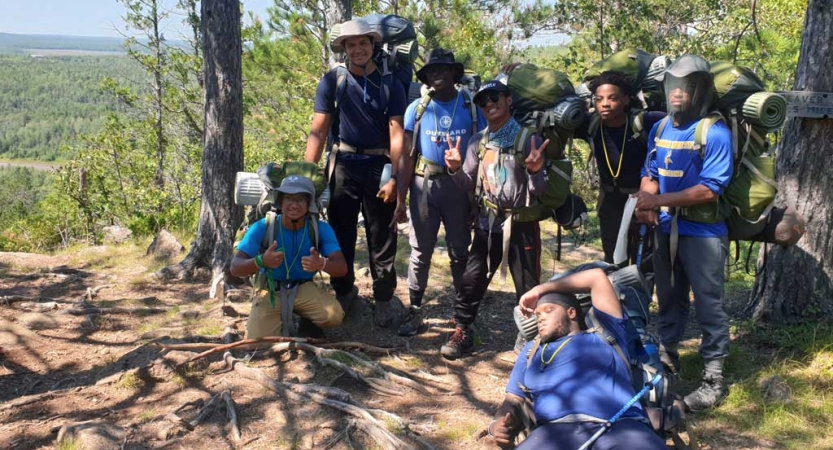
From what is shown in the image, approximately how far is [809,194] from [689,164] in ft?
5.28

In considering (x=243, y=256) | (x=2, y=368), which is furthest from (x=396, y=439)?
(x=2, y=368)

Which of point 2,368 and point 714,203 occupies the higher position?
point 714,203

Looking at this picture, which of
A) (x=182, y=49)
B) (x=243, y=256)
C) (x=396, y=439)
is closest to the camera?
(x=396, y=439)

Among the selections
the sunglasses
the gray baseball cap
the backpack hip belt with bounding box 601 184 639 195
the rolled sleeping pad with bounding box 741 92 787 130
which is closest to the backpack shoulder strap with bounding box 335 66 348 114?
the gray baseball cap

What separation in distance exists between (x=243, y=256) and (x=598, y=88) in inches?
119

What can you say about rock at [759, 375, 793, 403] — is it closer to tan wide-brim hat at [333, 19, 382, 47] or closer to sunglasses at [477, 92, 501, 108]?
sunglasses at [477, 92, 501, 108]

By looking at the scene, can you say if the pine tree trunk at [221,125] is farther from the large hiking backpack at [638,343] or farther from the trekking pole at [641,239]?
the large hiking backpack at [638,343]

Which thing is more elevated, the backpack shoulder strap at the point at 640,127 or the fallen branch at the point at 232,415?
the backpack shoulder strap at the point at 640,127

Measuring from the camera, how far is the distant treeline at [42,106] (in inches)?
5399

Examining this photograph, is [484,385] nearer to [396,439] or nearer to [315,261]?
[396,439]

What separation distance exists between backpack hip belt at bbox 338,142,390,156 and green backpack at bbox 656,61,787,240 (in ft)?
8.28

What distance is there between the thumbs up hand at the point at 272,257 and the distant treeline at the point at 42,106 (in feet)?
439

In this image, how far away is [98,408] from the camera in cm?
464

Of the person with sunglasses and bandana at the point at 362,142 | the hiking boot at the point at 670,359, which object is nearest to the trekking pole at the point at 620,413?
the hiking boot at the point at 670,359
